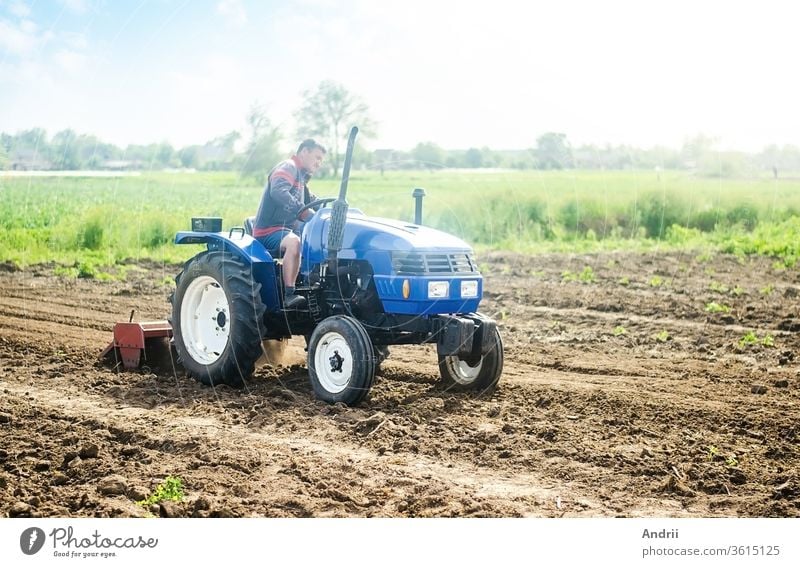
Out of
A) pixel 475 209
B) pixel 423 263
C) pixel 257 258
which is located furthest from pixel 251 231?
pixel 475 209

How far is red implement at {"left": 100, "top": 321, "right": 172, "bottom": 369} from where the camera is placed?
6.49m

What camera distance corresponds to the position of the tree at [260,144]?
6.45 m

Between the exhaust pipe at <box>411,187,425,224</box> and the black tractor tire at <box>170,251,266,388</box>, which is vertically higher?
the exhaust pipe at <box>411,187,425,224</box>

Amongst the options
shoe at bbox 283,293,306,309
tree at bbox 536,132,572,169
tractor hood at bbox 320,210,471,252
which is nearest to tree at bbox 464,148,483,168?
tractor hood at bbox 320,210,471,252

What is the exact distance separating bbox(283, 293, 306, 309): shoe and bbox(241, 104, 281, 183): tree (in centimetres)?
109

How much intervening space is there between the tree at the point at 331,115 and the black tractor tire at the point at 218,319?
87 centimetres

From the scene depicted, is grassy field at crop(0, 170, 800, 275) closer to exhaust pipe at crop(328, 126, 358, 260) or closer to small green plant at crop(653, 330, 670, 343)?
exhaust pipe at crop(328, 126, 358, 260)

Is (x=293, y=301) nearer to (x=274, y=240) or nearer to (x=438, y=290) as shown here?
(x=274, y=240)

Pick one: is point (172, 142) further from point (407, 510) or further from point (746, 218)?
point (746, 218)

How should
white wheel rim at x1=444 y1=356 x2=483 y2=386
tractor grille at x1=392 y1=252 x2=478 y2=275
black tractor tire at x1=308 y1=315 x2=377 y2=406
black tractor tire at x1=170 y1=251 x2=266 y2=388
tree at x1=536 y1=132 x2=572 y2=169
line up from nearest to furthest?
black tractor tire at x1=308 y1=315 x2=377 y2=406, tractor grille at x1=392 y1=252 x2=478 y2=275, black tractor tire at x1=170 y1=251 x2=266 y2=388, white wheel rim at x1=444 y1=356 x2=483 y2=386, tree at x1=536 y1=132 x2=572 y2=169

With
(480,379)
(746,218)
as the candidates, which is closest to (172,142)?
(480,379)

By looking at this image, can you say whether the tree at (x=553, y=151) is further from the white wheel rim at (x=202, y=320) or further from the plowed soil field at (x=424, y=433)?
the white wheel rim at (x=202, y=320)

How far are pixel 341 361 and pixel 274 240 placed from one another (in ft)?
2.90

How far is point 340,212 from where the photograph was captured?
5.63 metres
